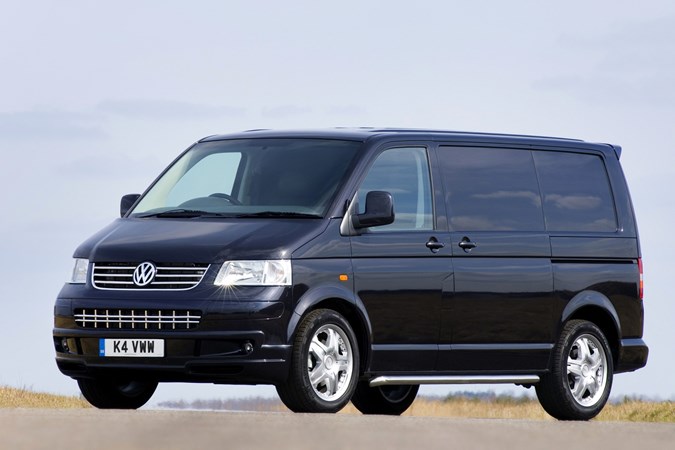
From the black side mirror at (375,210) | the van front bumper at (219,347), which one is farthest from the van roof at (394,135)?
the van front bumper at (219,347)

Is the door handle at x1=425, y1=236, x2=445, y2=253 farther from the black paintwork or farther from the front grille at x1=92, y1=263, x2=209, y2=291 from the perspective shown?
the front grille at x1=92, y1=263, x2=209, y2=291

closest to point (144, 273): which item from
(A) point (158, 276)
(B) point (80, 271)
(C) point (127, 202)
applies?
(A) point (158, 276)

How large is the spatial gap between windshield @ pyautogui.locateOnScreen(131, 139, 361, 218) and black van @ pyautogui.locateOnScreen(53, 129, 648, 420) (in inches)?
0.7

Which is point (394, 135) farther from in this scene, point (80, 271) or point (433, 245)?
point (80, 271)

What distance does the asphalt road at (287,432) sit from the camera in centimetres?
931

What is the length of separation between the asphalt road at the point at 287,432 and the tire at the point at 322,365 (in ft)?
1.86

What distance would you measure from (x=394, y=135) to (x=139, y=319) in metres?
2.74

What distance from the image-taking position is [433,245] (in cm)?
1362

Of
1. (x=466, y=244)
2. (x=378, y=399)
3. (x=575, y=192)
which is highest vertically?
(x=575, y=192)

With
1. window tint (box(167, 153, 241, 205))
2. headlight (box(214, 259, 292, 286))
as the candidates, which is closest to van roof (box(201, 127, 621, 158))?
window tint (box(167, 153, 241, 205))

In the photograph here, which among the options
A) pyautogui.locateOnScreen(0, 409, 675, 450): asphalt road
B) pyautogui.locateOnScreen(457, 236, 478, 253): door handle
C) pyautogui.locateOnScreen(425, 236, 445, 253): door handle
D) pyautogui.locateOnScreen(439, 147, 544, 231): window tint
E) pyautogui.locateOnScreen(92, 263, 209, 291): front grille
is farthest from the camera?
pyautogui.locateOnScreen(439, 147, 544, 231): window tint

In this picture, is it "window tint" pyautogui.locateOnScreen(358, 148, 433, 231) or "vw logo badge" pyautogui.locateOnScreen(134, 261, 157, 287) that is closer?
"vw logo badge" pyautogui.locateOnScreen(134, 261, 157, 287)

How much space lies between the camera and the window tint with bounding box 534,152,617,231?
15.2 meters

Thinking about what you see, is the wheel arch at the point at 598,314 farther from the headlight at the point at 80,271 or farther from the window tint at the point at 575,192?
the headlight at the point at 80,271
